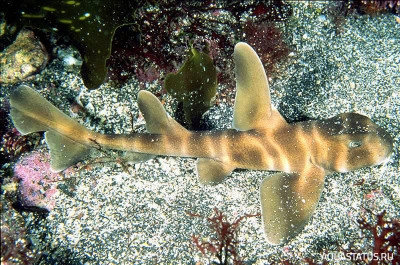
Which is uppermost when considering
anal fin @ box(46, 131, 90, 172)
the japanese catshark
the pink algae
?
the japanese catshark

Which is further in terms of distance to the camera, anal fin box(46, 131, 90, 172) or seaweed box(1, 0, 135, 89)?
anal fin box(46, 131, 90, 172)

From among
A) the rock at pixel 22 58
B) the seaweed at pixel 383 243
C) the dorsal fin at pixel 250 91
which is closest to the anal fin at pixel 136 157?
the dorsal fin at pixel 250 91

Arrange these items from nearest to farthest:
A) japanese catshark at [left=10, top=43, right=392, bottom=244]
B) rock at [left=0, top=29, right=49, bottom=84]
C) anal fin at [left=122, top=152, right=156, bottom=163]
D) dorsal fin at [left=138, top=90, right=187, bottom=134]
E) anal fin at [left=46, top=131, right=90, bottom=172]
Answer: japanese catshark at [left=10, top=43, right=392, bottom=244] → dorsal fin at [left=138, top=90, right=187, bottom=134] → anal fin at [left=46, top=131, right=90, bottom=172] → anal fin at [left=122, top=152, right=156, bottom=163] → rock at [left=0, top=29, right=49, bottom=84]

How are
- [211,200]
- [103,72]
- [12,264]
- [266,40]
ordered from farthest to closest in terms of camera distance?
[266,40], [211,200], [103,72], [12,264]

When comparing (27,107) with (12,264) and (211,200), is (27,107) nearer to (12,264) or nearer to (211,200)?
(12,264)

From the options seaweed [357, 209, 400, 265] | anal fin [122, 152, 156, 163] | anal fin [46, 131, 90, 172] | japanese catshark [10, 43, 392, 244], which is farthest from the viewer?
anal fin [122, 152, 156, 163]

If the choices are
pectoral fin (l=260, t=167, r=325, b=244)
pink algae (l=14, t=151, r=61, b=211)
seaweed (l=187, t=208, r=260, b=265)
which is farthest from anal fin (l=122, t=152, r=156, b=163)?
pectoral fin (l=260, t=167, r=325, b=244)

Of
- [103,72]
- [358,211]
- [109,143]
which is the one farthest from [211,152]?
[358,211]

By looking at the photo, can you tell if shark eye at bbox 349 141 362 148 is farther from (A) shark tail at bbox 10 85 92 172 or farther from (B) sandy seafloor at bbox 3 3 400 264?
(A) shark tail at bbox 10 85 92 172
